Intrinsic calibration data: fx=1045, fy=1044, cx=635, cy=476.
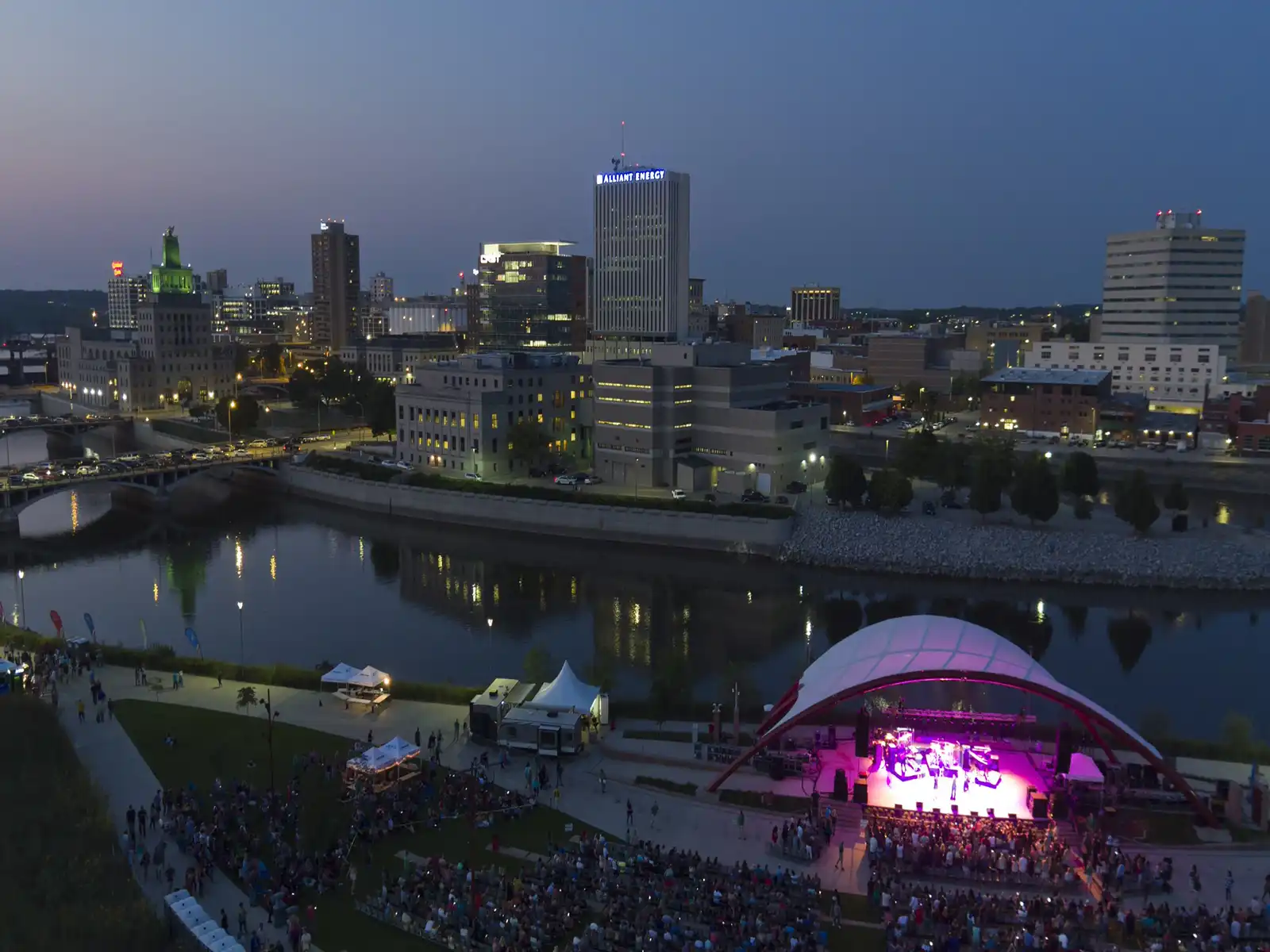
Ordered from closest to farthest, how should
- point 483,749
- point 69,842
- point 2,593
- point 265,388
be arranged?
point 69,842
point 483,749
point 2,593
point 265,388

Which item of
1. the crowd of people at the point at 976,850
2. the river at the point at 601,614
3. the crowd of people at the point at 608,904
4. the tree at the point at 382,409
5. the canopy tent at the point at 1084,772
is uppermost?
the tree at the point at 382,409

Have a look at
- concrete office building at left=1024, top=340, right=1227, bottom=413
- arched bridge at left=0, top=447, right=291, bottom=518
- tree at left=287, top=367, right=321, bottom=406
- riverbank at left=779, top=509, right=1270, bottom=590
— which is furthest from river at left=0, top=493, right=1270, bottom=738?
concrete office building at left=1024, top=340, right=1227, bottom=413

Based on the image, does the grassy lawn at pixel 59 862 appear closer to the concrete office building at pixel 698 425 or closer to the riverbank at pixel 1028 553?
the riverbank at pixel 1028 553

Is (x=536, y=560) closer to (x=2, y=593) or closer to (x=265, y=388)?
(x=2, y=593)

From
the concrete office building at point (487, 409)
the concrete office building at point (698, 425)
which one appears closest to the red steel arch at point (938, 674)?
the concrete office building at point (698, 425)

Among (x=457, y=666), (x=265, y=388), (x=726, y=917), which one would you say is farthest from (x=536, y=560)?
(x=265, y=388)
